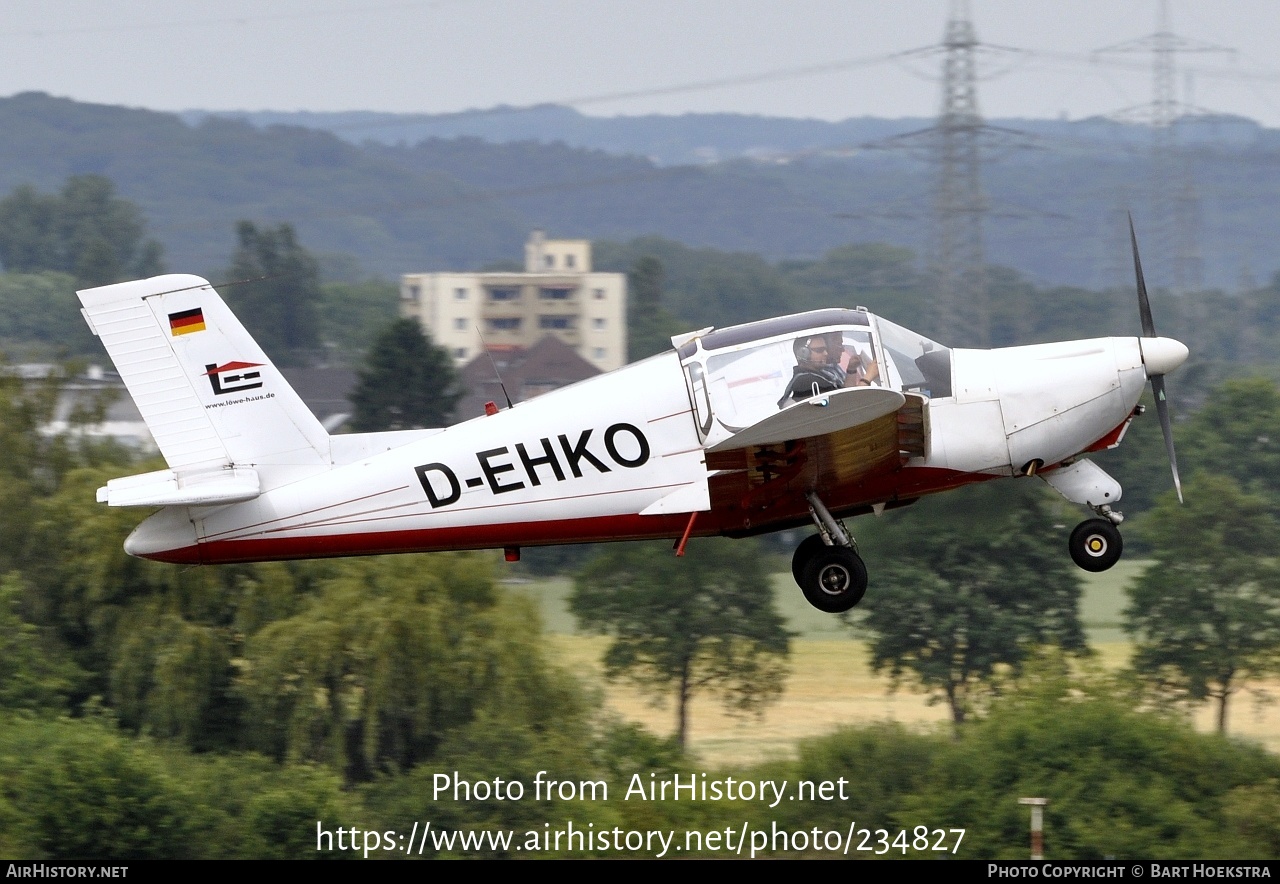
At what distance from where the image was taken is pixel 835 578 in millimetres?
13500

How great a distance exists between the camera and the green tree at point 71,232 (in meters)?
140

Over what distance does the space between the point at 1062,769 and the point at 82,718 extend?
20374 millimetres

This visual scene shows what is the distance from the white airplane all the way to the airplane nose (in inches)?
0.7

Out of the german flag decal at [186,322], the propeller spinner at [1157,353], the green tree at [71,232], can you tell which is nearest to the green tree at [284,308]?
the green tree at [71,232]

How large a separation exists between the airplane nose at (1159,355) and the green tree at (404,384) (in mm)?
55931

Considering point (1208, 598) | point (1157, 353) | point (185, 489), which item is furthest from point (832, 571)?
point (1208, 598)

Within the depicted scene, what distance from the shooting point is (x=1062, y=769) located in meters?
31.7

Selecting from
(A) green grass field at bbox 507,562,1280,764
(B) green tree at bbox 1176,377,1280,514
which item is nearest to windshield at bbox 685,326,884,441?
(A) green grass field at bbox 507,562,1280,764

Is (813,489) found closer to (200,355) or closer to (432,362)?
(200,355)

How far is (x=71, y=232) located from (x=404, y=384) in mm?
84897

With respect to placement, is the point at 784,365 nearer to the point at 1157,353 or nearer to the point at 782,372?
the point at 782,372

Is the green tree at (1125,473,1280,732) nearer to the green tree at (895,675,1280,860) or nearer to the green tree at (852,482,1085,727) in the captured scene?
the green tree at (852,482,1085,727)

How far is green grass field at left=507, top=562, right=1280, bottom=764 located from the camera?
127ft

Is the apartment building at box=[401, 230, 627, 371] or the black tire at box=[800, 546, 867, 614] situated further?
the apartment building at box=[401, 230, 627, 371]
